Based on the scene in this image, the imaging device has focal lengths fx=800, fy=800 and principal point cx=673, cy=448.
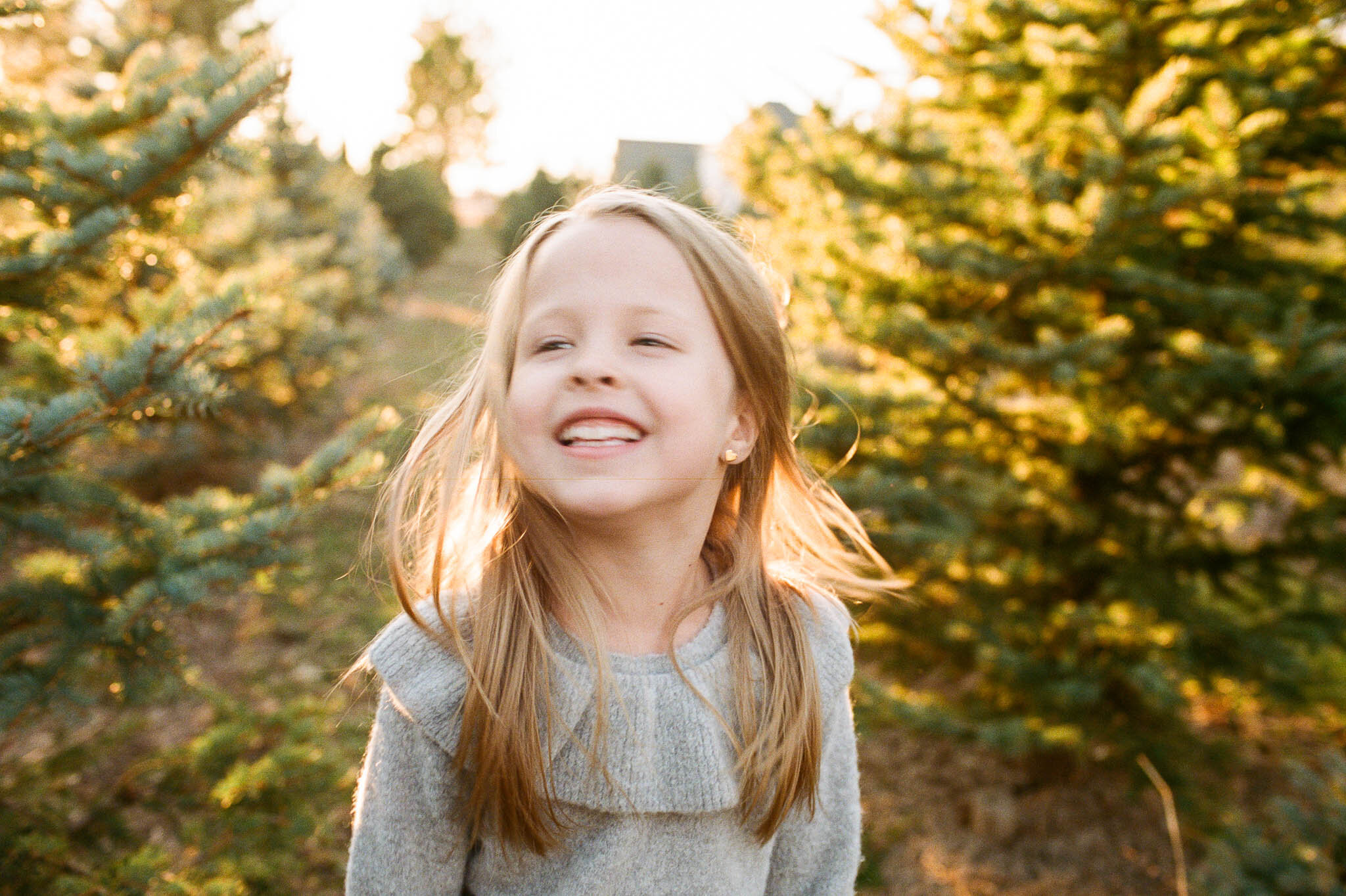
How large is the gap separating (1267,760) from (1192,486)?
153 centimetres

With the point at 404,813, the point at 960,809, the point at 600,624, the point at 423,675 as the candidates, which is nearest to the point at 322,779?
the point at 404,813

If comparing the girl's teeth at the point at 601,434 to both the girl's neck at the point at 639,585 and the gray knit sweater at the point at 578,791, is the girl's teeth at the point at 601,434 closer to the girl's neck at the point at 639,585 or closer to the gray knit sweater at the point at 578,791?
the girl's neck at the point at 639,585

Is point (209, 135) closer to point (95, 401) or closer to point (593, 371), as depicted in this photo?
point (95, 401)

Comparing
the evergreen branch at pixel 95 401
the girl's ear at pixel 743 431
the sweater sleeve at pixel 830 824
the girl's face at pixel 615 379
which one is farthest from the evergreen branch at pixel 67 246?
the sweater sleeve at pixel 830 824

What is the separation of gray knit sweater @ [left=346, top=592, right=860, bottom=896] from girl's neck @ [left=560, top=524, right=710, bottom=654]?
1.7 inches

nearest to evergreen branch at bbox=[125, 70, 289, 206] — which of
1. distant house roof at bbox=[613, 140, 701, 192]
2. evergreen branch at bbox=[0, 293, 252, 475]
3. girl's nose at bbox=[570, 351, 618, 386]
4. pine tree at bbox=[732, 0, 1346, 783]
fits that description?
evergreen branch at bbox=[0, 293, 252, 475]

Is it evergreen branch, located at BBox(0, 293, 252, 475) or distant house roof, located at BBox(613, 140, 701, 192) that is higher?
distant house roof, located at BBox(613, 140, 701, 192)

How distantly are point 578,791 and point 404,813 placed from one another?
29 centimetres

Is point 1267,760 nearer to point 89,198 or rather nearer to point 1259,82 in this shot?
point 1259,82

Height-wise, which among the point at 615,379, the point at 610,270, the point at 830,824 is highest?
the point at 610,270

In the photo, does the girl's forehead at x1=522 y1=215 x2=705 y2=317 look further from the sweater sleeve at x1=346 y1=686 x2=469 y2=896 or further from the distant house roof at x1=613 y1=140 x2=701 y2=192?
the distant house roof at x1=613 y1=140 x2=701 y2=192

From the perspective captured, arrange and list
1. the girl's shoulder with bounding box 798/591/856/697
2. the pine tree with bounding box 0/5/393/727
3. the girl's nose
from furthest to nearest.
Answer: the pine tree with bounding box 0/5/393/727
the girl's shoulder with bounding box 798/591/856/697
the girl's nose

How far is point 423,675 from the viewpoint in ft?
4.35

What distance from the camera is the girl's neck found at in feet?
4.75
